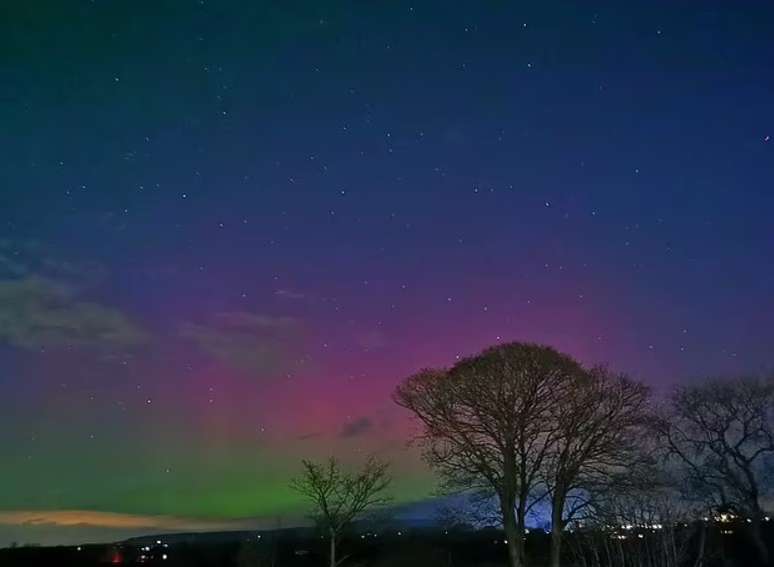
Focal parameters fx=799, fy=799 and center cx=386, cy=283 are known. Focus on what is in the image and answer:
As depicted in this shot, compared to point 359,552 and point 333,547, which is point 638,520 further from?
point 359,552

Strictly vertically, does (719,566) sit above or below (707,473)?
below

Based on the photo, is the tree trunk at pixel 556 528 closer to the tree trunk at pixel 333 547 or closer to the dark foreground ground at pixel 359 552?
the dark foreground ground at pixel 359 552

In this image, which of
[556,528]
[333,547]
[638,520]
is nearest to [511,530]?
[556,528]

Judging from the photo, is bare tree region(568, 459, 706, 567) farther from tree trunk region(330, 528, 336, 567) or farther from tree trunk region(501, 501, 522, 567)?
tree trunk region(330, 528, 336, 567)

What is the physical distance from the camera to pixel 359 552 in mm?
51125

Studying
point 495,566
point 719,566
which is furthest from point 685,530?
point 495,566

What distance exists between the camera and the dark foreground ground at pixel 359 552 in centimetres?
4319

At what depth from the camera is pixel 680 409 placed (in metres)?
43.9

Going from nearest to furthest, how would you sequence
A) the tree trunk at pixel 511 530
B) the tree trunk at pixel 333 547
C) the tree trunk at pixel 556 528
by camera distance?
1. the tree trunk at pixel 333 547
2. the tree trunk at pixel 556 528
3. the tree trunk at pixel 511 530

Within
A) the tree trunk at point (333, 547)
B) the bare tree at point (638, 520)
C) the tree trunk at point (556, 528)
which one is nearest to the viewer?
the bare tree at point (638, 520)

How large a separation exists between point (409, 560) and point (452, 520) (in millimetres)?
7621

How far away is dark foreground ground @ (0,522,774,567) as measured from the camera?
4319 centimetres

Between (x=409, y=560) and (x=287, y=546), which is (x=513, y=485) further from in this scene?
(x=287, y=546)

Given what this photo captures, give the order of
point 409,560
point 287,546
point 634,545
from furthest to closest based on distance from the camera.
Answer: point 287,546 → point 409,560 → point 634,545
